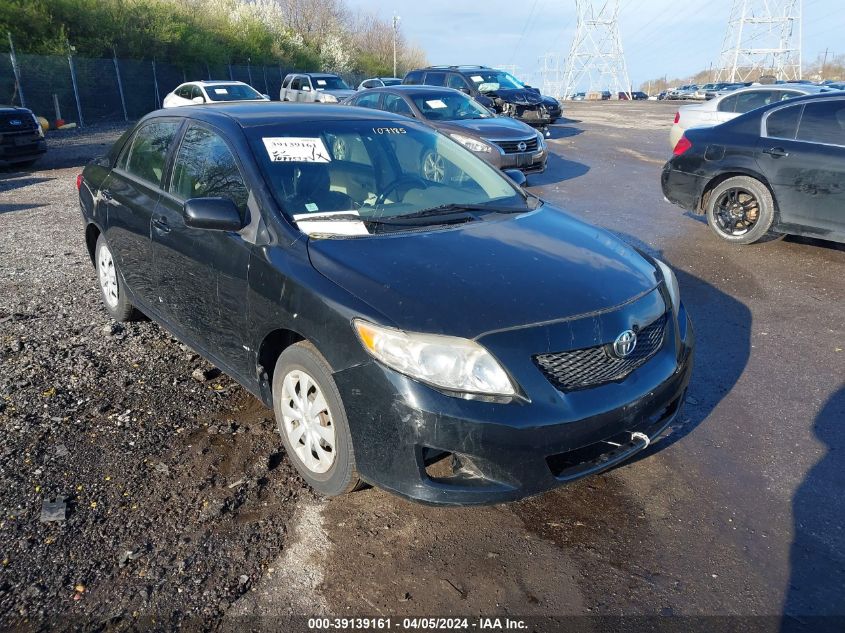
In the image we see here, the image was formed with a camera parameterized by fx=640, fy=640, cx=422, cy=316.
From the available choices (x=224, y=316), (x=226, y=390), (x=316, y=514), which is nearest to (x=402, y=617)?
(x=316, y=514)

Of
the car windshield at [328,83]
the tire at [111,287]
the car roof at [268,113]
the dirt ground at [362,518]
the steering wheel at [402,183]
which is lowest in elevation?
the dirt ground at [362,518]

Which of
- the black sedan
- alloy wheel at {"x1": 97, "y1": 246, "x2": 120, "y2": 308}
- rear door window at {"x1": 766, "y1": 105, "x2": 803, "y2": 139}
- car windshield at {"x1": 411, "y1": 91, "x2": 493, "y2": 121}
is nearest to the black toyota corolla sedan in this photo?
alloy wheel at {"x1": 97, "y1": 246, "x2": 120, "y2": 308}

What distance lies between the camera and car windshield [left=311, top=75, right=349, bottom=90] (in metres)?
23.9

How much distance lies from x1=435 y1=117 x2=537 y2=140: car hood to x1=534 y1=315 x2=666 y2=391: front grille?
27.1 ft

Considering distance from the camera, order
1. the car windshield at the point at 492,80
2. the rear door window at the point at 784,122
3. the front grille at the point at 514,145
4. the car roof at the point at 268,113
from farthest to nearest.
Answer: the car windshield at the point at 492,80, the front grille at the point at 514,145, the rear door window at the point at 784,122, the car roof at the point at 268,113

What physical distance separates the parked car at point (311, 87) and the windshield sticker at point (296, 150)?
2035cm

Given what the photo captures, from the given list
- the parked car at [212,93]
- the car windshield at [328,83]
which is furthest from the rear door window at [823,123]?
the car windshield at [328,83]

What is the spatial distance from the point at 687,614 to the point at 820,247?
6220mm

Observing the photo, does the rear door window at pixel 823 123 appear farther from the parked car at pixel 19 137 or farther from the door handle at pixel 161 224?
the parked car at pixel 19 137

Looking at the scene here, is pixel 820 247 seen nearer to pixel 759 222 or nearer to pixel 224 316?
pixel 759 222

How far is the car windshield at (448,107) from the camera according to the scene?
1129cm

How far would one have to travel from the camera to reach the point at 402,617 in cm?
237

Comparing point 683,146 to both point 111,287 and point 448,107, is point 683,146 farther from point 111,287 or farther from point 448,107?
point 111,287

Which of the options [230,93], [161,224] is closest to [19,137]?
[230,93]
